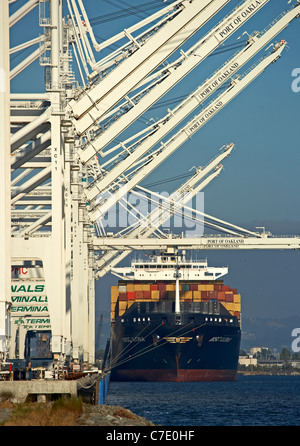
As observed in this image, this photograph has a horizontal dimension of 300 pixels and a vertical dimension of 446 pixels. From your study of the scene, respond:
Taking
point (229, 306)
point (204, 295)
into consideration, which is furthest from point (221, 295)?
point (204, 295)

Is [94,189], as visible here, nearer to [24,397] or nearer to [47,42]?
[47,42]

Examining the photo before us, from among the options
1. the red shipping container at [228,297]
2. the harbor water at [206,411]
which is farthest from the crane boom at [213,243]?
the red shipping container at [228,297]

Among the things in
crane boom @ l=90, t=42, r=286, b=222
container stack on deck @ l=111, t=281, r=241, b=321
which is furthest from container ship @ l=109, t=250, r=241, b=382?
crane boom @ l=90, t=42, r=286, b=222

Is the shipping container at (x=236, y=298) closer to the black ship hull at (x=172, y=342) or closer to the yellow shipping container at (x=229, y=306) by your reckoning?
the yellow shipping container at (x=229, y=306)

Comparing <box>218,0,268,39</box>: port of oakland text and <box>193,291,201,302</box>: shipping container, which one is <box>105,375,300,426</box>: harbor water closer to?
<box>218,0,268,39</box>: port of oakland text

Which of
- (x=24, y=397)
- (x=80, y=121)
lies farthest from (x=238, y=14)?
(x=24, y=397)

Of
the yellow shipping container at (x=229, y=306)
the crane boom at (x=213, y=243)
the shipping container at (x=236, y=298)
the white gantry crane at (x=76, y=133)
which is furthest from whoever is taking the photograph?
the shipping container at (x=236, y=298)

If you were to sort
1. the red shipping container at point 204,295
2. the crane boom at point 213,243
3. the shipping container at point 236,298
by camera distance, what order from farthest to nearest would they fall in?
the shipping container at point 236,298, the red shipping container at point 204,295, the crane boom at point 213,243
